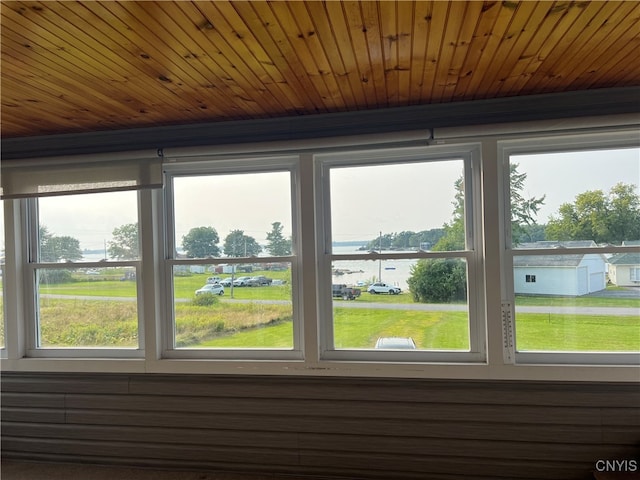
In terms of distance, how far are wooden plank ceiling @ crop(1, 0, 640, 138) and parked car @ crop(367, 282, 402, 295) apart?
1.12m

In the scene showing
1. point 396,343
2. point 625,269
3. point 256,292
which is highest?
point 625,269

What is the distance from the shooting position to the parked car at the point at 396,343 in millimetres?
2250

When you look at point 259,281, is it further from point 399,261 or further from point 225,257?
point 399,261

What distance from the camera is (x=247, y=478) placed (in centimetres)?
225

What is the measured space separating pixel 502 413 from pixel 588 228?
1.20 metres

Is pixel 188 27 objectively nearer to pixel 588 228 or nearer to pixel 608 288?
pixel 588 228

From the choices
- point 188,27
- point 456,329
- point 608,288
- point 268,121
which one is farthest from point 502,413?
point 188,27

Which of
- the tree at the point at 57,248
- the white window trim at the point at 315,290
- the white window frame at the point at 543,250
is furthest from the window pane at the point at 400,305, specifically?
the tree at the point at 57,248

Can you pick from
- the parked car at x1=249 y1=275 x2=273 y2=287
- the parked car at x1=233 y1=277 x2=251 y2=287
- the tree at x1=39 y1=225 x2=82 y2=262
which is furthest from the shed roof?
the tree at x1=39 y1=225 x2=82 y2=262

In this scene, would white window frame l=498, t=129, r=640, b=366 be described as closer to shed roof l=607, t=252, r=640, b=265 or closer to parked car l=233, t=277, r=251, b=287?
shed roof l=607, t=252, r=640, b=265

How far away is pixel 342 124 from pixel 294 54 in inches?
30.9

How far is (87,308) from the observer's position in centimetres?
257

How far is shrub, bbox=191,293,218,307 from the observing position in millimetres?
2453

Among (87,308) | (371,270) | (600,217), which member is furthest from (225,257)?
(600,217)
